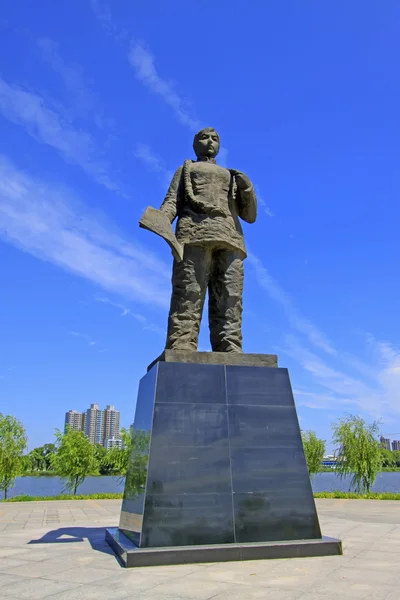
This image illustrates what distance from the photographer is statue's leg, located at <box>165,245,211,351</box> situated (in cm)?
544

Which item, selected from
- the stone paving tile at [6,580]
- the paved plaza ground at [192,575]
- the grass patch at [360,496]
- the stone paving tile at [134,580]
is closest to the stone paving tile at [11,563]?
the paved plaza ground at [192,575]

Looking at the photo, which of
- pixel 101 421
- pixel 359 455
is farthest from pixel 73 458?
pixel 101 421

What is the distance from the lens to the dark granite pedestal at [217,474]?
4.11m

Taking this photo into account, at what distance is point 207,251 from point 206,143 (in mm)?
1507

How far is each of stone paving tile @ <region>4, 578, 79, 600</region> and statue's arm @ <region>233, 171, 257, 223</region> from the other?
443 cm

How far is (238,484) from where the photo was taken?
444 cm

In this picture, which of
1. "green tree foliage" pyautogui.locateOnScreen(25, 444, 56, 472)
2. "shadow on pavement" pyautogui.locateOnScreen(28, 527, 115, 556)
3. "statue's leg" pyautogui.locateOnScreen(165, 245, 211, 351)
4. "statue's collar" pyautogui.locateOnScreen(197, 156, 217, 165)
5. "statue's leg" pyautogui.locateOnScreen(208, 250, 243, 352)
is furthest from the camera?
"green tree foliage" pyautogui.locateOnScreen(25, 444, 56, 472)

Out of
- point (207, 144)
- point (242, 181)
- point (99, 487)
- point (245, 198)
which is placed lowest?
point (99, 487)

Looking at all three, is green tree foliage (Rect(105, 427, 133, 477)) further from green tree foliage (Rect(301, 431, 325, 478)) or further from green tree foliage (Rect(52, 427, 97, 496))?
green tree foliage (Rect(301, 431, 325, 478))

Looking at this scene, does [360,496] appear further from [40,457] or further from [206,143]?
[40,457]

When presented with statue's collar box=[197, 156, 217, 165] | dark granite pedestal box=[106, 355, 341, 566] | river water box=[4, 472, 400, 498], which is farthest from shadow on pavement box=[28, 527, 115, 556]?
river water box=[4, 472, 400, 498]

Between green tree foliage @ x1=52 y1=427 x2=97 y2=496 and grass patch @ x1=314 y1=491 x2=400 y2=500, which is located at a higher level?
green tree foliage @ x1=52 y1=427 x2=97 y2=496

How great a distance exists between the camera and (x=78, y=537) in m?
5.75

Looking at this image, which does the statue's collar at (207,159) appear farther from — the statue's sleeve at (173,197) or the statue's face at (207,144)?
the statue's sleeve at (173,197)
